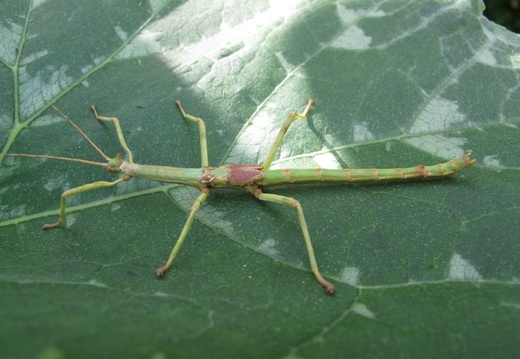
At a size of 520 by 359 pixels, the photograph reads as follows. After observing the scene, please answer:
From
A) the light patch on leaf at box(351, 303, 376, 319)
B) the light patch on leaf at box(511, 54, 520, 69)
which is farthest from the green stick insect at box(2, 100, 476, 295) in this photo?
the light patch on leaf at box(511, 54, 520, 69)

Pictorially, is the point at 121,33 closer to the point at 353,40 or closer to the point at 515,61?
the point at 353,40

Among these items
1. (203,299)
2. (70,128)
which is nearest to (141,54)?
(70,128)

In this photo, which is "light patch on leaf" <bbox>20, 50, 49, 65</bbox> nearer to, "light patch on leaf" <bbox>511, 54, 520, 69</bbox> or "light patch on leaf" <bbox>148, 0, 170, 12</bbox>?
"light patch on leaf" <bbox>148, 0, 170, 12</bbox>

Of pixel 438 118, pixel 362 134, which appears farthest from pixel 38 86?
pixel 438 118

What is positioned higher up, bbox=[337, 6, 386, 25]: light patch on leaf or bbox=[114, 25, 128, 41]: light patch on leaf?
bbox=[114, 25, 128, 41]: light patch on leaf

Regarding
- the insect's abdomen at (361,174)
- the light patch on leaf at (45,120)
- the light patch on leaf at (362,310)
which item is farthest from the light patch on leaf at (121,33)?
the light patch on leaf at (362,310)

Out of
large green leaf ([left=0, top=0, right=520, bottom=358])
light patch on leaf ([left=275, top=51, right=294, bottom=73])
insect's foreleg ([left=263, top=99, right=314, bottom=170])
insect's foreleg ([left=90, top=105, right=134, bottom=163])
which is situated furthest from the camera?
light patch on leaf ([left=275, top=51, right=294, bottom=73])
